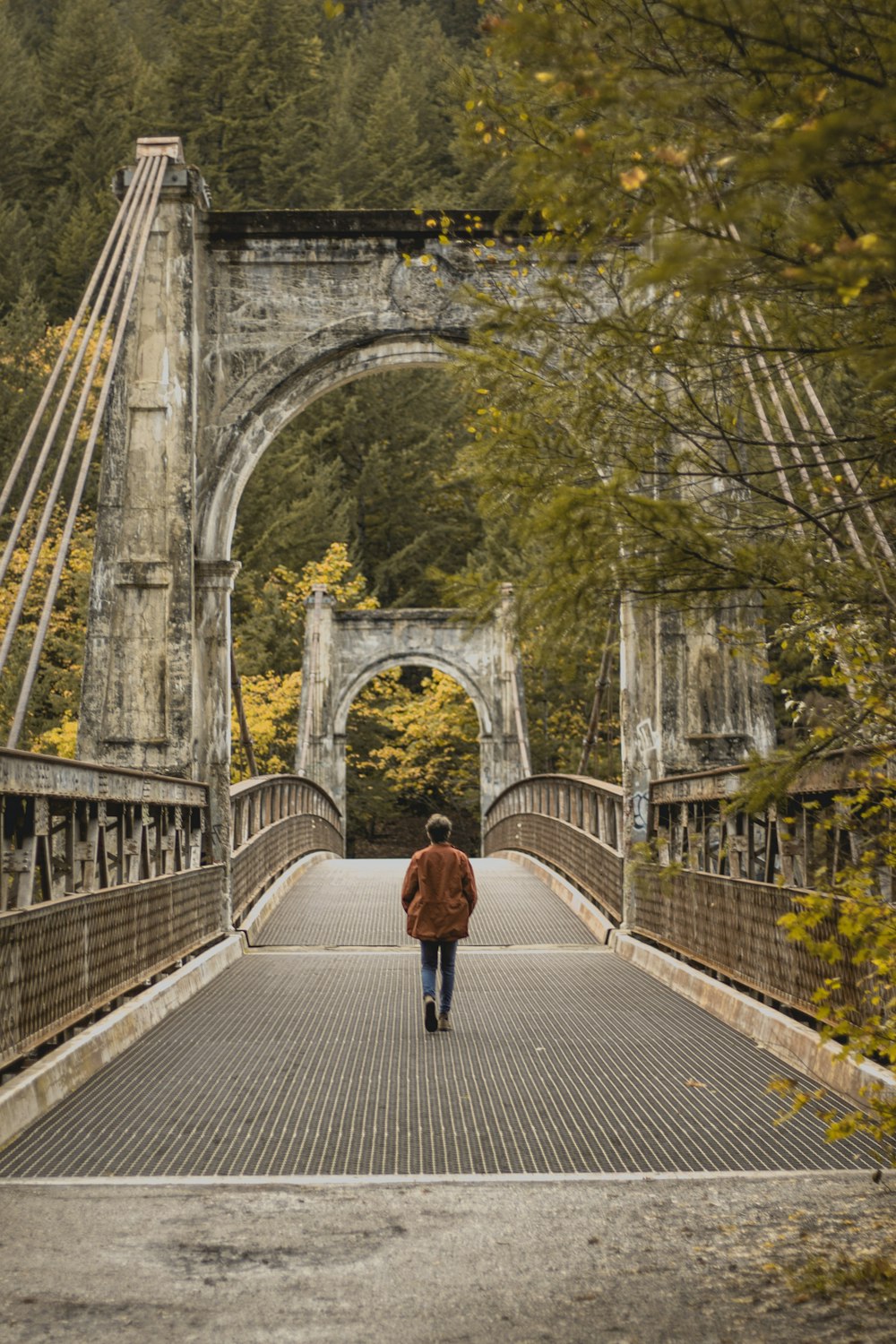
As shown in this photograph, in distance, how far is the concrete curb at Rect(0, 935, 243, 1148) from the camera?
4.49 metres

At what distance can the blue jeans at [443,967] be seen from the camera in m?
6.46

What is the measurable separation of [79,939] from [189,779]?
382 cm

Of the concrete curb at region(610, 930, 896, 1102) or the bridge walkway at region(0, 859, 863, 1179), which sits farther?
the concrete curb at region(610, 930, 896, 1102)

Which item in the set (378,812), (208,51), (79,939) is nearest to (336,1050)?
(79,939)

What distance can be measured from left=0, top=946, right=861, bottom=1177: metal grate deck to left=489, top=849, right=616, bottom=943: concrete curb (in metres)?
2.47

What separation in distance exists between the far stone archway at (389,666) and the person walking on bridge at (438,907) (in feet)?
64.1

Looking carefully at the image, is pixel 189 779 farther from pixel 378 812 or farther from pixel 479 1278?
pixel 378 812

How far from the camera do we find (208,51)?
35.6 meters

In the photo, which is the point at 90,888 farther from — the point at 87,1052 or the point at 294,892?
the point at 294,892

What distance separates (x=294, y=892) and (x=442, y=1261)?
9990 millimetres

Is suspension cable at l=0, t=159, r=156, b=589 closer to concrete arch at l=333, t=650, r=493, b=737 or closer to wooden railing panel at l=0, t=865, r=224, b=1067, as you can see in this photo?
wooden railing panel at l=0, t=865, r=224, b=1067

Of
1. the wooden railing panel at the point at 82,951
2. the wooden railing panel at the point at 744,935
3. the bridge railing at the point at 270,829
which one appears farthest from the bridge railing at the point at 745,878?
the bridge railing at the point at 270,829

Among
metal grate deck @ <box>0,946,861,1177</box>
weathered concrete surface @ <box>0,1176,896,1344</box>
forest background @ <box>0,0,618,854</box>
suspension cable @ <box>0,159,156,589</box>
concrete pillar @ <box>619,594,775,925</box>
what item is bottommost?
weathered concrete surface @ <box>0,1176,896,1344</box>

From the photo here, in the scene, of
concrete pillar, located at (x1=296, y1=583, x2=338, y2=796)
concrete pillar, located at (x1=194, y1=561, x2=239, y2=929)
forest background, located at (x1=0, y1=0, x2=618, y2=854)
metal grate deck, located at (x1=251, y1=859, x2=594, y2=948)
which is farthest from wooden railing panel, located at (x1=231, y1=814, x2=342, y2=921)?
forest background, located at (x1=0, y1=0, x2=618, y2=854)
